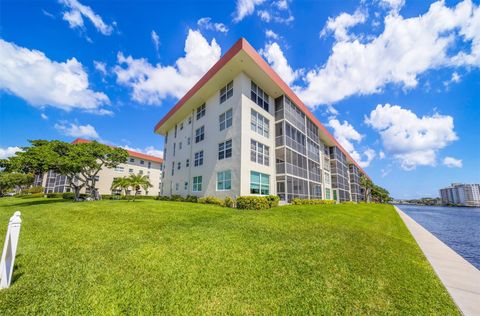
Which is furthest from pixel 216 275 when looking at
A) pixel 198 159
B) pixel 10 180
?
pixel 10 180

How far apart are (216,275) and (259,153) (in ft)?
47.2

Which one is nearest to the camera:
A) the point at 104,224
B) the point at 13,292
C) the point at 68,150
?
the point at 13,292

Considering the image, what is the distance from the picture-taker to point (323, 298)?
3543 mm

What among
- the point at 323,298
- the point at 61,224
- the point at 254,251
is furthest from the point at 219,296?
the point at 61,224

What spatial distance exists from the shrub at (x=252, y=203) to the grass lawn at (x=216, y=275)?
672 cm

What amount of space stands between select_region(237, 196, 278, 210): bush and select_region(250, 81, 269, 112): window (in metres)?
9.66

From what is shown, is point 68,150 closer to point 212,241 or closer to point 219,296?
point 212,241

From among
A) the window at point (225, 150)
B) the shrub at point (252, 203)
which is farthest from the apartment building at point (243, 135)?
the shrub at point (252, 203)

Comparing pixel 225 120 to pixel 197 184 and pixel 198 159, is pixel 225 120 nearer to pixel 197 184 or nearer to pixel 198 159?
pixel 198 159

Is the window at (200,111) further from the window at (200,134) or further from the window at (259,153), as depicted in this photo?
the window at (259,153)

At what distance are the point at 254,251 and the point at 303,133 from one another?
20373 mm

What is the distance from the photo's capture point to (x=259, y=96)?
19312 millimetres

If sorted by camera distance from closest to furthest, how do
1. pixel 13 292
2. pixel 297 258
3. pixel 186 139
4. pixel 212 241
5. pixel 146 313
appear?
pixel 146 313
pixel 13 292
pixel 297 258
pixel 212 241
pixel 186 139

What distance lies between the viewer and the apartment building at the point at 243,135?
1661 cm
